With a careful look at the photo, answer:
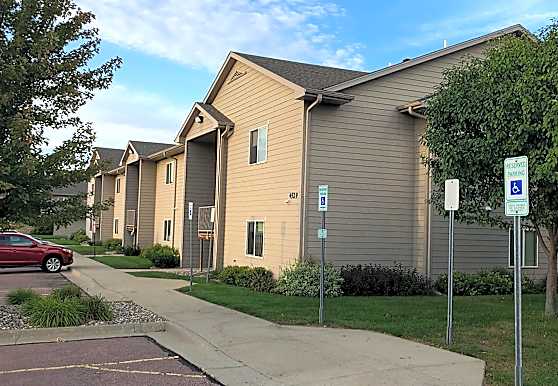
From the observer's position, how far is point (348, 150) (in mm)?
17344

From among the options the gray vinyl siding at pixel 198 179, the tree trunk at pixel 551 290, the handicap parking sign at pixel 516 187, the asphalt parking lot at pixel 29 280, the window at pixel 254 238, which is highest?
the gray vinyl siding at pixel 198 179

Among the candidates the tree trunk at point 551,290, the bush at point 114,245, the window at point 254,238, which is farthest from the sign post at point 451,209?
the bush at point 114,245

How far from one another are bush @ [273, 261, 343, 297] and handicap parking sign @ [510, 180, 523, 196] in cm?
945

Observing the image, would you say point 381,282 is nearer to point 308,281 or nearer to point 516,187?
point 308,281

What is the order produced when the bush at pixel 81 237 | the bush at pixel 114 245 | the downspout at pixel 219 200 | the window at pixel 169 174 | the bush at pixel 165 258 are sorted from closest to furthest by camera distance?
the downspout at pixel 219 200 → the bush at pixel 165 258 → the window at pixel 169 174 → the bush at pixel 114 245 → the bush at pixel 81 237

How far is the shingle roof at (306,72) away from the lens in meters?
17.6

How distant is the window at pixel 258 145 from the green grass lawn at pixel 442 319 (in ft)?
15.5

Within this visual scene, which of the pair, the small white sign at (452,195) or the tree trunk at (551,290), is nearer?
the small white sign at (452,195)

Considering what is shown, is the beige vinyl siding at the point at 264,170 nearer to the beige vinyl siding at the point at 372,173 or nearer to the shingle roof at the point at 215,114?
the shingle roof at the point at 215,114

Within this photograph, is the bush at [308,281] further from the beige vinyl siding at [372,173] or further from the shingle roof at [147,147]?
the shingle roof at [147,147]

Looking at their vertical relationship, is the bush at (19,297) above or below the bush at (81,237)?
below

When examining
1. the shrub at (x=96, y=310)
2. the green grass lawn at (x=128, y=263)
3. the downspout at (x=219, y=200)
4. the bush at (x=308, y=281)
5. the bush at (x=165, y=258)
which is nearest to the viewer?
the shrub at (x=96, y=310)

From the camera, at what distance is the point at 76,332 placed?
1035 cm

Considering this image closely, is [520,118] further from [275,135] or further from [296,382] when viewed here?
[275,135]
